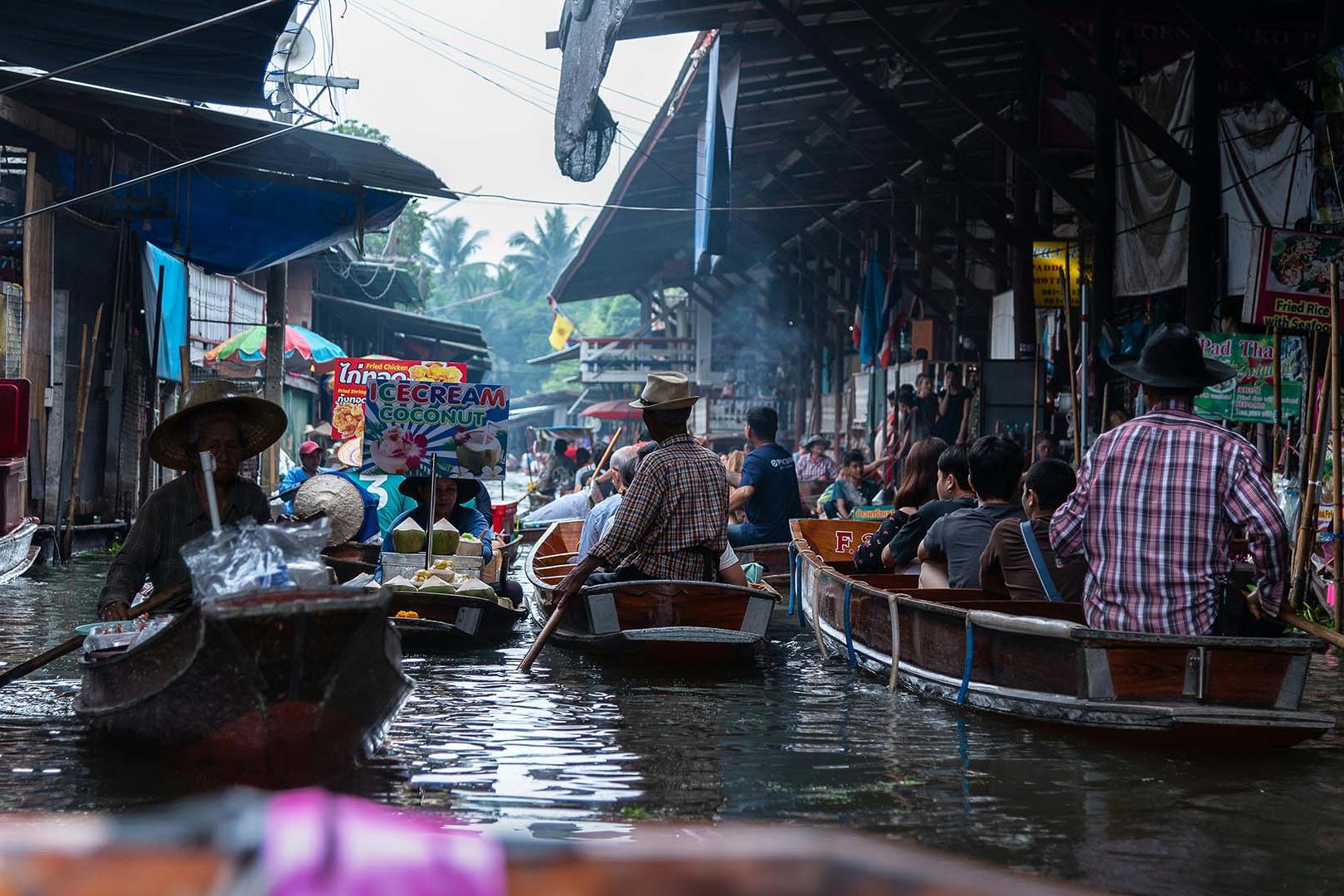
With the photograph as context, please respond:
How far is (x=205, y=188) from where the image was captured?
13.9 meters

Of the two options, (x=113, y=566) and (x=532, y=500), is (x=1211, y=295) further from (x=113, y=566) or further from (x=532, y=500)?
(x=532, y=500)

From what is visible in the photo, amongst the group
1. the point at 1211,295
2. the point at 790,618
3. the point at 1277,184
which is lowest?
the point at 790,618

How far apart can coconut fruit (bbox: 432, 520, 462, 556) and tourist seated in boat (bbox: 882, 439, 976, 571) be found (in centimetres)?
288

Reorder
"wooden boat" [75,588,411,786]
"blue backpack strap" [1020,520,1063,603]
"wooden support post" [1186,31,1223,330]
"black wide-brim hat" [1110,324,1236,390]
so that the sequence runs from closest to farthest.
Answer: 1. "wooden boat" [75,588,411,786]
2. "black wide-brim hat" [1110,324,1236,390]
3. "blue backpack strap" [1020,520,1063,603]
4. "wooden support post" [1186,31,1223,330]

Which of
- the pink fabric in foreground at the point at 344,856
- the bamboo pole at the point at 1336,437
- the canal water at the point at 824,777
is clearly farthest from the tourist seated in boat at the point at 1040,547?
the pink fabric in foreground at the point at 344,856

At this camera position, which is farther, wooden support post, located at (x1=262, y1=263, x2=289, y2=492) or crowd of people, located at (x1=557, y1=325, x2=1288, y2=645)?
wooden support post, located at (x1=262, y1=263, x2=289, y2=492)

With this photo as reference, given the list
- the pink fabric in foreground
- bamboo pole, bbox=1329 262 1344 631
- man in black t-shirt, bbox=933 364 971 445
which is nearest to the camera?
the pink fabric in foreground

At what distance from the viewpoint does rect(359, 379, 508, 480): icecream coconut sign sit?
30.8 ft

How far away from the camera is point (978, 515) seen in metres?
7.80

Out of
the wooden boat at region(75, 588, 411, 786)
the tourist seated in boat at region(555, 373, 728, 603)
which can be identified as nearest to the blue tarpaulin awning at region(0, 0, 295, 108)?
the tourist seated in boat at region(555, 373, 728, 603)

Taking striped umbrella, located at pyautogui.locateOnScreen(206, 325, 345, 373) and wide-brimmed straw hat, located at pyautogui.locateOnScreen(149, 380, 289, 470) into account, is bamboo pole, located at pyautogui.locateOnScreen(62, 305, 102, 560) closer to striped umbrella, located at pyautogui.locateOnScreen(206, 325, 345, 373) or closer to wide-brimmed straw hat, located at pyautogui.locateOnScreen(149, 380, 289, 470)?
striped umbrella, located at pyautogui.locateOnScreen(206, 325, 345, 373)

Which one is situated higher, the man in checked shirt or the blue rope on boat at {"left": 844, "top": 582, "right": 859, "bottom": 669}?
the man in checked shirt

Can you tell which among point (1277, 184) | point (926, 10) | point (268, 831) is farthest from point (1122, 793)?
point (926, 10)

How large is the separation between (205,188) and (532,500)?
51.4ft
